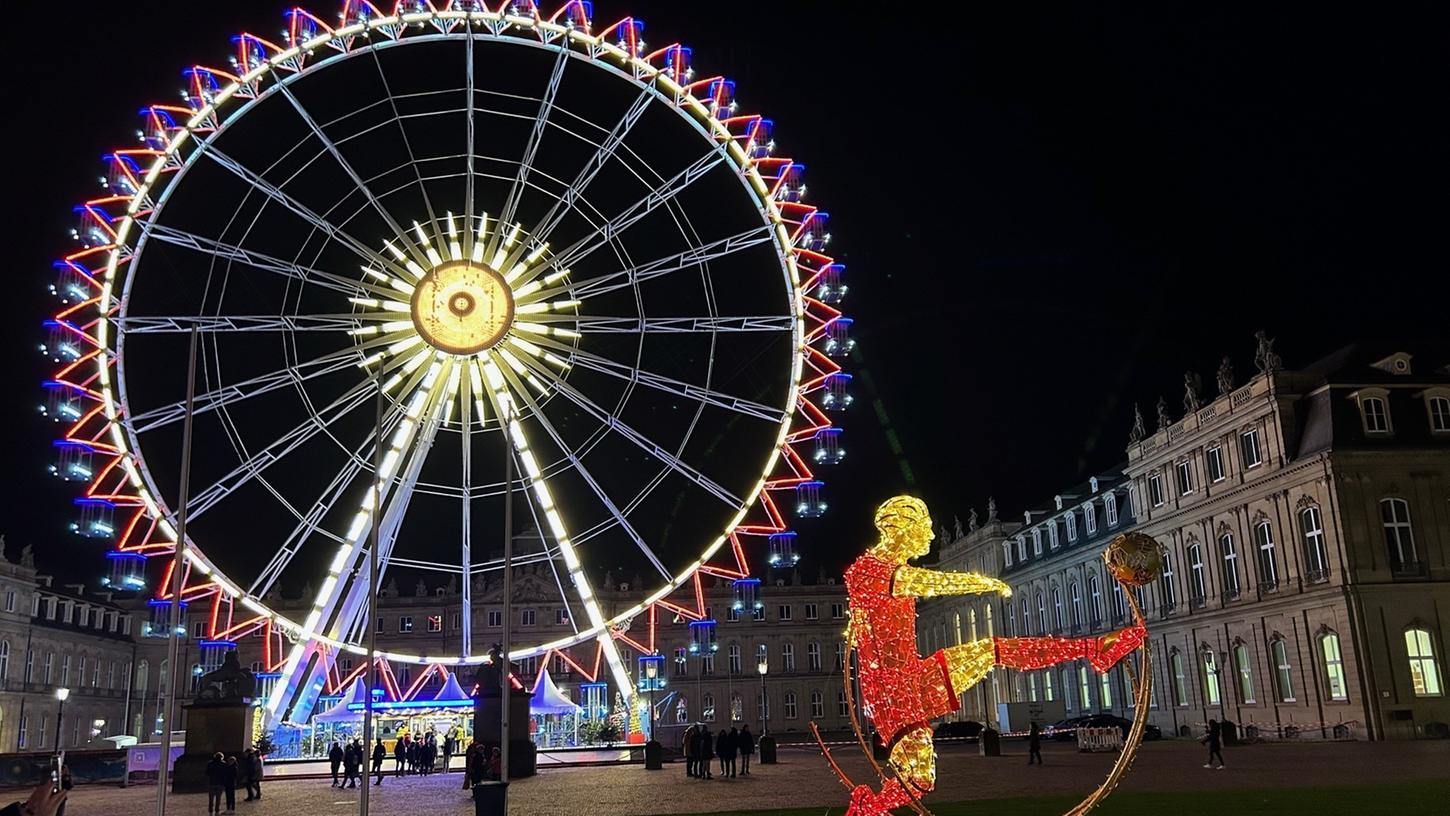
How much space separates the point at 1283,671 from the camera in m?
48.2

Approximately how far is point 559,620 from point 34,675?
42086 mm

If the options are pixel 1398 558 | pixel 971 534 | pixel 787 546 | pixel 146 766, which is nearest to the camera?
pixel 787 546

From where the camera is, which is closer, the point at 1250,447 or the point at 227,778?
the point at 227,778

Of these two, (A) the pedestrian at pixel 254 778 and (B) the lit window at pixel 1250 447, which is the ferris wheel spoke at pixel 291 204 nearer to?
(A) the pedestrian at pixel 254 778

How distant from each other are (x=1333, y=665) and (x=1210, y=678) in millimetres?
8892

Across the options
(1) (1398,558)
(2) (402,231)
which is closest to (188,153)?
(2) (402,231)

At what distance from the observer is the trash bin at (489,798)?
16.9m

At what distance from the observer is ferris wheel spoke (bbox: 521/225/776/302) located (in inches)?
1307

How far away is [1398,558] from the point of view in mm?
44688

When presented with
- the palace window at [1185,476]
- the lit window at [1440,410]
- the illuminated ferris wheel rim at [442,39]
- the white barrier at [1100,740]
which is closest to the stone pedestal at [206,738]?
the illuminated ferris wheel rim at [442,39]

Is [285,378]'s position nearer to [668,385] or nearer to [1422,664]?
[668,385]

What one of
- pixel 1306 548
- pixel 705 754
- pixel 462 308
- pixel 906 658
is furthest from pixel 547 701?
pixel 906 658

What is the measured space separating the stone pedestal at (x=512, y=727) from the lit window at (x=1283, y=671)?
31601 mm

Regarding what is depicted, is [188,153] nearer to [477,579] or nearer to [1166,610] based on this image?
[1166,610]
